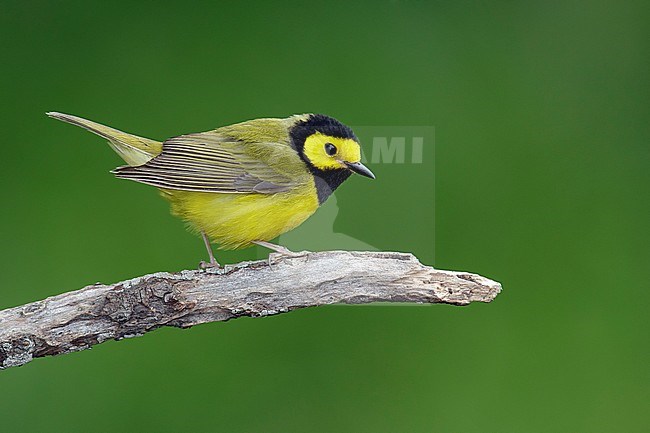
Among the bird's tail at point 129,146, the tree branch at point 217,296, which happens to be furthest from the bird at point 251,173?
the tree branch at point 217,296

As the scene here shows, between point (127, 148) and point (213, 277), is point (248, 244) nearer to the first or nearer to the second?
point (213, 277)

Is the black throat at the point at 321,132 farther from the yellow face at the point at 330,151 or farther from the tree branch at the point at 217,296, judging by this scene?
the tree branch at the point at 217,296

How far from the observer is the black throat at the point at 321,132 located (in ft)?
6.43

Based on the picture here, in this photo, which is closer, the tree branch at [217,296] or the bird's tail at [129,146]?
the tree branch at [217,296]

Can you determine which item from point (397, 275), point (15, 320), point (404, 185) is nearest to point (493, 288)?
point (397, 275)

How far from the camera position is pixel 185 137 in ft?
6.78

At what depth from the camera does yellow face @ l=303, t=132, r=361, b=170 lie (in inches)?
77.4

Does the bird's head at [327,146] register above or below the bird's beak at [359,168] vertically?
above

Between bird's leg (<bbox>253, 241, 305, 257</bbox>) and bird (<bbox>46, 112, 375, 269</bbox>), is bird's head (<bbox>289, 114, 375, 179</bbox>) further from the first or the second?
bird's leg (<bbox>253, 241, 305, 257</bbox>)

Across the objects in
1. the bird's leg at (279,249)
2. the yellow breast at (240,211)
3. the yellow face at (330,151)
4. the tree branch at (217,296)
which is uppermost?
the yellow face at (330,151)

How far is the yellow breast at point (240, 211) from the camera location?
2.02 m

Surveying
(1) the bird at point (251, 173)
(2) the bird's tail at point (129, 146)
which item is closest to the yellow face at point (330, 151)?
(1) the bird at point (251, 173)

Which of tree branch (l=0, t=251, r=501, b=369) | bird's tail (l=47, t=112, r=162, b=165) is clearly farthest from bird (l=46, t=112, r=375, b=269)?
tree branch (l=0, t=251, r=501, b=369)

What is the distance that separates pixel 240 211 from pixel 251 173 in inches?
3.8
